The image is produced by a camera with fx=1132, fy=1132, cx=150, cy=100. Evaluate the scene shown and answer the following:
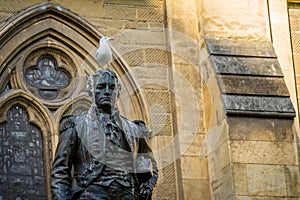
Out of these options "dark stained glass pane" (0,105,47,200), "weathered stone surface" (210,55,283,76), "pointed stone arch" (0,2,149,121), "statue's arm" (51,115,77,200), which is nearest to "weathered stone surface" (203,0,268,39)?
"weathered stone surface" (210,55,283,76)

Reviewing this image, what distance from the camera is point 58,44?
11438 mm

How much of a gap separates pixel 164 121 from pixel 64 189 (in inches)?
108

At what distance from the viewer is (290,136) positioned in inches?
424

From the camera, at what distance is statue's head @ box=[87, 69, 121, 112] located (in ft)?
29.3

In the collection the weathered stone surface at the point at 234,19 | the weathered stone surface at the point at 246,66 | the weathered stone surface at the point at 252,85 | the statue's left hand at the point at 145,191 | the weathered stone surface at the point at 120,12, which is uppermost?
the weathered stone surface at the point at 120,12

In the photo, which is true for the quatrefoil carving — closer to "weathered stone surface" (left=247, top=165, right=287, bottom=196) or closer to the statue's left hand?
"weathered stone surface" (left=247, top=165, right=287, bottom=196)

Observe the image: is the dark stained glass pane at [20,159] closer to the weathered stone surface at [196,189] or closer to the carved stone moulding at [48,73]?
the carved stone moulding at [48,73]

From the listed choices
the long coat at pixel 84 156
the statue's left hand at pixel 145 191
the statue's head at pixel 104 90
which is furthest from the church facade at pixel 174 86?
the statue's head at pixel 104 90

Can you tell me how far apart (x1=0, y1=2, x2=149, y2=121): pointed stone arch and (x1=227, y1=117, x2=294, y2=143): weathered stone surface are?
40.5 inches

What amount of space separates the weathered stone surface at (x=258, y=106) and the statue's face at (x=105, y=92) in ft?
6.48

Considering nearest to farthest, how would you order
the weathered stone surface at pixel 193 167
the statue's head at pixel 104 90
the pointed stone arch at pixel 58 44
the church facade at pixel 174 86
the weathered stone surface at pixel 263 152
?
the statue's head at pixel 104 90 → the weathered stone surface at pixel 263 152 → the church facade at pixel 174 86 → the weathered stone surface at pixel 193 167 → the pointed stone arch at pixel 58 44

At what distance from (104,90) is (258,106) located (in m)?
2.34

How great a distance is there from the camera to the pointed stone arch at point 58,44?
11188mm

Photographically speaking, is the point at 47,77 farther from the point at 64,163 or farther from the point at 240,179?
the point at 64,163
